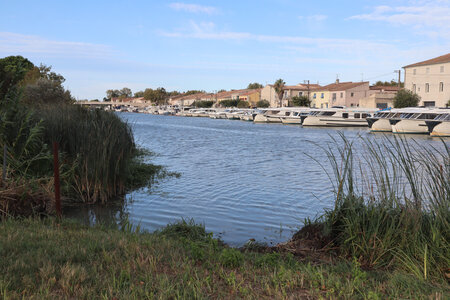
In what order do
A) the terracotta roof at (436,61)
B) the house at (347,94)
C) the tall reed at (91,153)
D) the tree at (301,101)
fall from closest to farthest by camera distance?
the tall reed at (91,153) → the terracotta roof at (436,61) → the house at (347,94) → the tree at (301,101)

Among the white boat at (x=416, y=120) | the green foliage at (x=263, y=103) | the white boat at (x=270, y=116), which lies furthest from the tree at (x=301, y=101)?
the white boat at (x=416, y=120)

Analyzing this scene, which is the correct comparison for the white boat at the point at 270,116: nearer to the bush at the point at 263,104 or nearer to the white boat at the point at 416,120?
the white boat at the point at 416,120

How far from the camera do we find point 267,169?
1886 cm

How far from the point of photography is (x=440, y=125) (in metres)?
39.2

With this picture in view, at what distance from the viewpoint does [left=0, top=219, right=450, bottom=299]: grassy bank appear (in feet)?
13.5

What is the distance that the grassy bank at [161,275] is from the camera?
411 cm

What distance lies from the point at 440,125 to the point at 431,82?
25912mm

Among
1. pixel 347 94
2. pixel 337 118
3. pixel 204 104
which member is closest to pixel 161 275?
pixel 337 118

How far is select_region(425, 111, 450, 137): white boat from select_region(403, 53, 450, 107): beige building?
20363 mm

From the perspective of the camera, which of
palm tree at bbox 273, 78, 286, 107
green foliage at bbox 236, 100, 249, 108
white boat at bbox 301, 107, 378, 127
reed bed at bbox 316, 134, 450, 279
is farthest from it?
green foliage at bbox 236, 100, 249, 108

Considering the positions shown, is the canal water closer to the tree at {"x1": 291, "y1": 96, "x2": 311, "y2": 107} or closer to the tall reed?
the tall reed

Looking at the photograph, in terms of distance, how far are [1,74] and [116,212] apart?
8.09m

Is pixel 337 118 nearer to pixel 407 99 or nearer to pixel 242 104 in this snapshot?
pixel 407 99

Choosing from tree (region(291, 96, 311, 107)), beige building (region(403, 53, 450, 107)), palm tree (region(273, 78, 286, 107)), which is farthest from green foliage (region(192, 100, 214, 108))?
beige building (region(403, 53, 450, 107))
